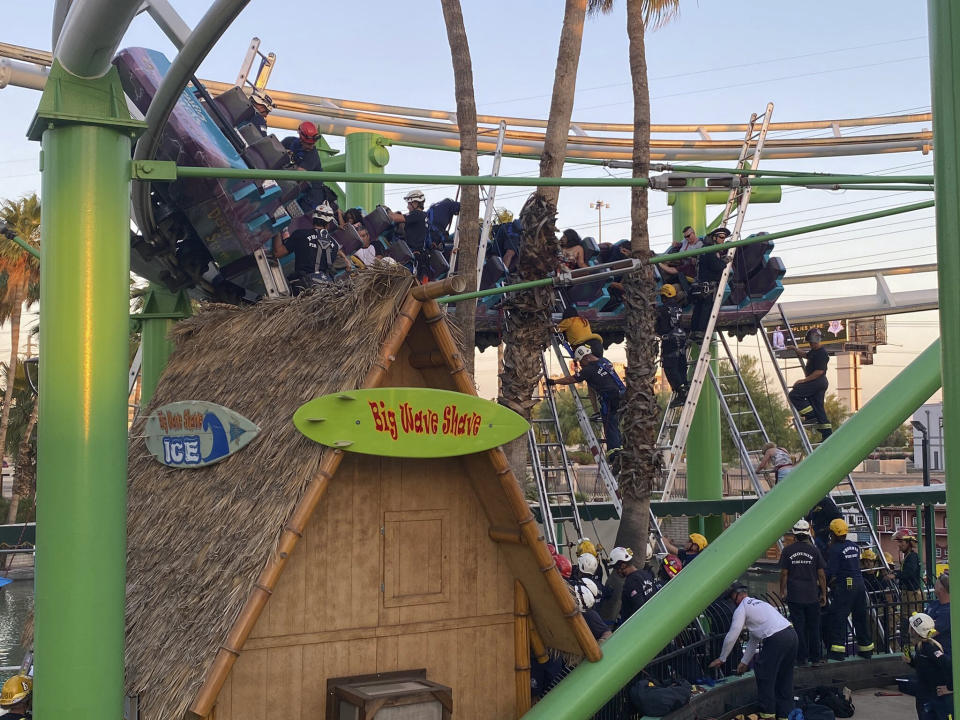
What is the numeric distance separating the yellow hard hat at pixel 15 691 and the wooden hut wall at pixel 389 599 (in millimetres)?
1852

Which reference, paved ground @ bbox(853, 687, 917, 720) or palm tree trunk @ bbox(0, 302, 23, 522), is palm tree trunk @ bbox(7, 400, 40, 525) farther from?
paved ground @ bbox(853, 687, 917, 720)

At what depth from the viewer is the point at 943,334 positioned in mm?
3742

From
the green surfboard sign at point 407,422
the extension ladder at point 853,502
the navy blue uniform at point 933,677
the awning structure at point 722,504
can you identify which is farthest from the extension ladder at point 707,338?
the green surfboard sign at point 407,422

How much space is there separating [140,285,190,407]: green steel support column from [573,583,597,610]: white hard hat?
5.00 metres

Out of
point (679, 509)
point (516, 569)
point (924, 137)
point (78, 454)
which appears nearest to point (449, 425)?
point (516, 569)

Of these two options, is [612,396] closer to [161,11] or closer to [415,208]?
[415,208]

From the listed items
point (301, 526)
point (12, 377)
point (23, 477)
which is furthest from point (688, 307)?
point (12, 377)

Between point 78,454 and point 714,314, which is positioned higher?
point 714,314

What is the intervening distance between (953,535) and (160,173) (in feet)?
14.0

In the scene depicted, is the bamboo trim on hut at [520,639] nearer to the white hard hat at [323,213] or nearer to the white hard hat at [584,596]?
the white hard hat at [584,596]

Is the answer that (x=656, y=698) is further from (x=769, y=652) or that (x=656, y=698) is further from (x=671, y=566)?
(x=671, y=566)

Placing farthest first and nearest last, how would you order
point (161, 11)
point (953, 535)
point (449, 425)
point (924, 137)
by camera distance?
1. point (924, 137)
2. point (161, 11)
3. point (449, 425)
4. point (953, 535)

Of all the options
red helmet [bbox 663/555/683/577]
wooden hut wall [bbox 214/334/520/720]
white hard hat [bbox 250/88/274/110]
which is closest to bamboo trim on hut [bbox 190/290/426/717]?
wooden hut wall [bbox 214/334/520/720]

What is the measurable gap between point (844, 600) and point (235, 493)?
846 centimetres
